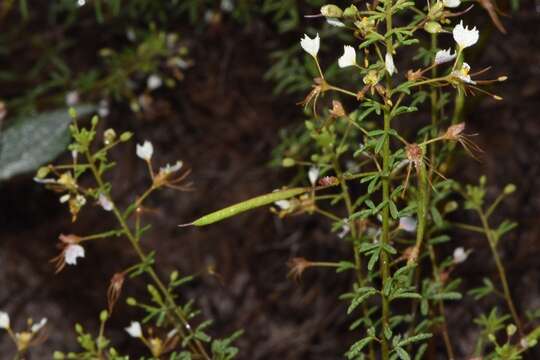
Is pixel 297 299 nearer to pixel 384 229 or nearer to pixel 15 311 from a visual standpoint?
pixel 15 311

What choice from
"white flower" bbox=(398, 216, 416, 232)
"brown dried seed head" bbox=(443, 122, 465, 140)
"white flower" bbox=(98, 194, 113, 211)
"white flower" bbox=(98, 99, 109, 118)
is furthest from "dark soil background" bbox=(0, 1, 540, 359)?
"brown dried seed head" bbox=(443, 122, 465, 140)

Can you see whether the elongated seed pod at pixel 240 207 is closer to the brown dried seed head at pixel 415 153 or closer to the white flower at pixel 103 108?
the brown dried seed head at pixel 415 153

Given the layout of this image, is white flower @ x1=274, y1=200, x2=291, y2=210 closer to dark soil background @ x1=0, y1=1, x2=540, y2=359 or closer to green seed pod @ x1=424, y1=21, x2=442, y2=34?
green seed pod @ x1=424, y1=21, x2=442, y2=34

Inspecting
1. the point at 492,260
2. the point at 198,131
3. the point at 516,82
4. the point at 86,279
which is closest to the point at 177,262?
the point at 86,279

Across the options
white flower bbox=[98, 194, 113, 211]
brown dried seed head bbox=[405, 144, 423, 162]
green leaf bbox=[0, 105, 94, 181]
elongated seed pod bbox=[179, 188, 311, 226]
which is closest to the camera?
brown dried seed head bbox=[405, 144, 423, 162]

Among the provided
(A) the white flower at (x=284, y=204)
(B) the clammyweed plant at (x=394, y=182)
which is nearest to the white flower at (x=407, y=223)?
(B) the clammyweed plant at (x=394, y=182)
